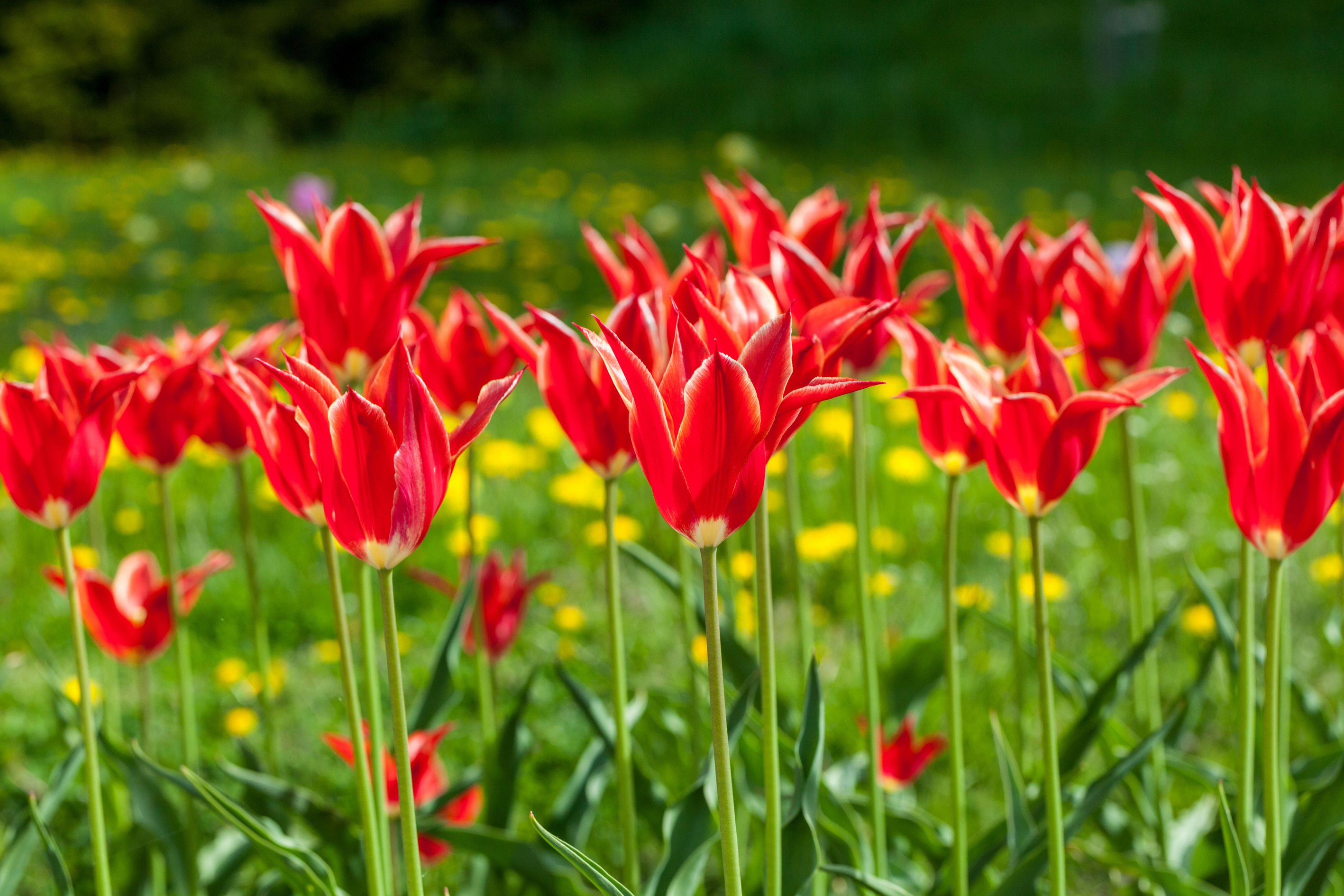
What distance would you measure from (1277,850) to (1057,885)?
0.16 meters

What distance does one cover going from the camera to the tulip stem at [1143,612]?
128cm

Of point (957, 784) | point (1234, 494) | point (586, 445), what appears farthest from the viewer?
point (957, 784)

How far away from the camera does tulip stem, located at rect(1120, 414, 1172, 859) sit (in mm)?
1279

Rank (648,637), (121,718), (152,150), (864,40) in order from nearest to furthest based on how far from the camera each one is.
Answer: (121,718)
(648,637)
(864,40)
(152,150)

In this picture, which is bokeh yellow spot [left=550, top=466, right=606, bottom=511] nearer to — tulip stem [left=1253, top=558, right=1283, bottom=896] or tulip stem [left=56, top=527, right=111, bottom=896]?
tulip stem [left=56, top=527, right=111, bottom=896]

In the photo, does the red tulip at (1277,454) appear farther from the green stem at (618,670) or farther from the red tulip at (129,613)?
the red tulip at (129,613)

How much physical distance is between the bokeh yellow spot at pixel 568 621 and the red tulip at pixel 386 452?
1.27 meters

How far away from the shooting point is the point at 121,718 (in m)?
2.13

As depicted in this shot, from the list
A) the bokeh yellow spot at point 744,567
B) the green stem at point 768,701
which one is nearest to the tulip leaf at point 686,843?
the green stem at point 768,701

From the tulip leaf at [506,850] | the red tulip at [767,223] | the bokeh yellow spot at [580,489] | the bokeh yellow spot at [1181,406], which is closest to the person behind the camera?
the tulip leaf at [506,850]

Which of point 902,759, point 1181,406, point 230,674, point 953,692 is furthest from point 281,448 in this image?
point 1181,406

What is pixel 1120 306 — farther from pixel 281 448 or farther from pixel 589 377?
pixel 281 448

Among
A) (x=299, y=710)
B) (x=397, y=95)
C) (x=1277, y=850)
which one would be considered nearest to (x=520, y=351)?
(x=1277, y=850)

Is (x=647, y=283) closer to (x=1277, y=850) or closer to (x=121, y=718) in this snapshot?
(x=1277, y=850)
